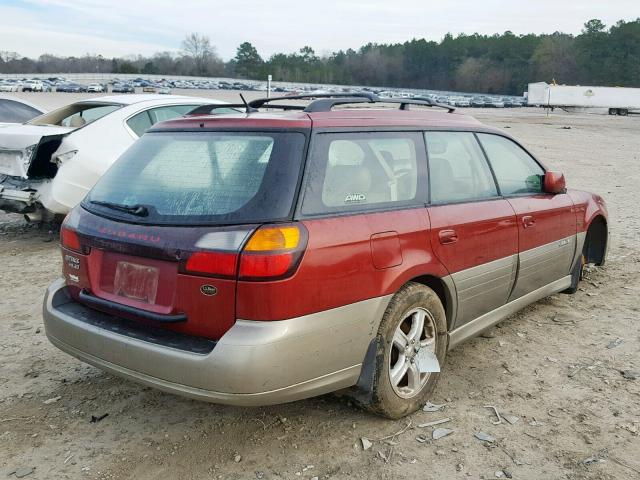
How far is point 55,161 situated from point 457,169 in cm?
483

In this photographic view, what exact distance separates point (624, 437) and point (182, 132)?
2863 millimetres

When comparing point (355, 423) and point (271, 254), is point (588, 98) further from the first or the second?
point (271, 254)

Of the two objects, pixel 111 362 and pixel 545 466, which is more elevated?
pixel 111 362

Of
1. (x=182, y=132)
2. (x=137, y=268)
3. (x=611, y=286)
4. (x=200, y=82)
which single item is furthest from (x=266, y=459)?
(x=200, y=82)

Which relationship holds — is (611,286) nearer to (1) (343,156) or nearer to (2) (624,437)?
(2) (624,437)

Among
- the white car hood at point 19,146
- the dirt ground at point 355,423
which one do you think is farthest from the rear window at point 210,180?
the white car hood at point 19,146

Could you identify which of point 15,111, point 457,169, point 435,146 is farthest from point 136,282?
point 15,111

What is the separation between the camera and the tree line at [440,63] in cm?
10925

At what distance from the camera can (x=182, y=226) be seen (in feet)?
9.24

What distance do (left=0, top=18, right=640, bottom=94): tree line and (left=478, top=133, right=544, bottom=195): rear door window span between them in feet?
373

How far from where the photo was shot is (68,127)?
719cm

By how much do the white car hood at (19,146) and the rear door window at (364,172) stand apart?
477 centimetres

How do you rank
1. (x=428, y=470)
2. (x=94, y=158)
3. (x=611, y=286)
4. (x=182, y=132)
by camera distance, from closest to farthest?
(x=428, y=470), (x=182, y=132), (x=611, y=286), (x=94, y=158)

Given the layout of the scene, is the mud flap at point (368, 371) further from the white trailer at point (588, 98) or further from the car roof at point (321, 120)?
the white trailer at point (588, 98)
